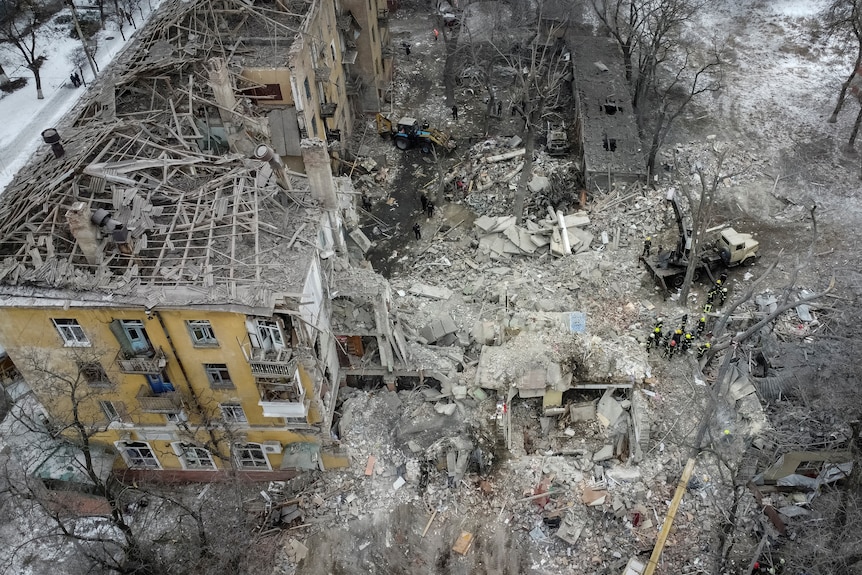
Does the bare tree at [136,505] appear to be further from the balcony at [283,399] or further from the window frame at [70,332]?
the balcony at [283,399]

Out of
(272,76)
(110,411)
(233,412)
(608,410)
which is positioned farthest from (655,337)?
(110,411)

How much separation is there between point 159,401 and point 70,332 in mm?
3568

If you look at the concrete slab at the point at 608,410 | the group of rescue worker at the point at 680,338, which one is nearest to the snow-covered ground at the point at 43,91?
the concrete slab at the point at 608,410

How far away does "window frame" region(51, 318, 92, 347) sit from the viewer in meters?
20.6

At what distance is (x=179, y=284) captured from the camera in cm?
2047

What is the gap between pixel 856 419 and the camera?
22844 millimetres

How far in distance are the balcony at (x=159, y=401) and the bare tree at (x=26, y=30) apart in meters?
34.7

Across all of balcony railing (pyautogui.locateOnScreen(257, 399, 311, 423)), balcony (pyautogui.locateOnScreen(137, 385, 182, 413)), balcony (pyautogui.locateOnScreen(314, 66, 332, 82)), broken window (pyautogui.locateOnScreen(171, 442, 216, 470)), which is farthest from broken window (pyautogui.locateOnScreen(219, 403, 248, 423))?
balcony (pyautogui.locateOnScreen(314, 66, 332, 82))

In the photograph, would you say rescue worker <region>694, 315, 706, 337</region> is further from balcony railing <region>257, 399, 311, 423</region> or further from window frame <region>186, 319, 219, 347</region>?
window frame <region>186, 319, 219, 347</region>

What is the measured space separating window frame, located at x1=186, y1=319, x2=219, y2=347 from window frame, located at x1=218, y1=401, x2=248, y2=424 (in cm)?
298

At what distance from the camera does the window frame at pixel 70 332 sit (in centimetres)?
2061

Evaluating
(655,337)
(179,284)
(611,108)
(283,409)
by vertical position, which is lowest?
(655,337)

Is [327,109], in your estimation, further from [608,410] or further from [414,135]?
[608,410]

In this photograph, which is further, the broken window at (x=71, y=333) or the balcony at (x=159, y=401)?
the balcony at (x=159, y=401)
